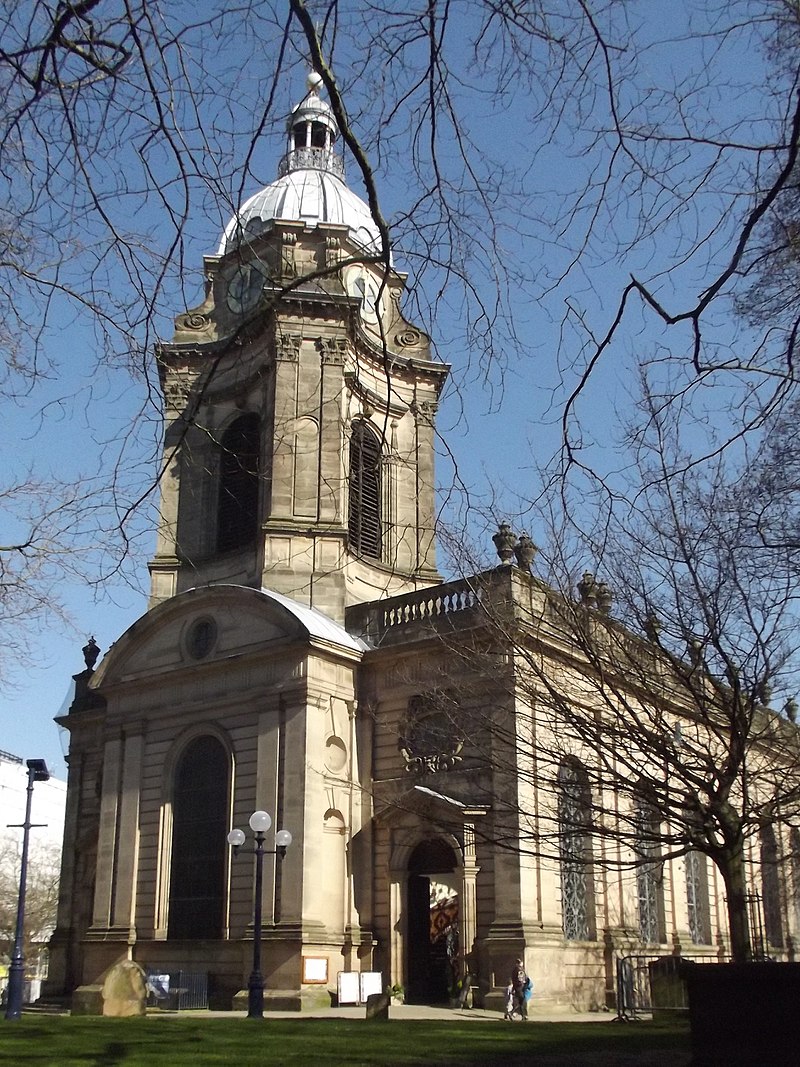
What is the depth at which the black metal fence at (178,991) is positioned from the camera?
90.8 ft

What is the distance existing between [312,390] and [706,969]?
2733 centimetres

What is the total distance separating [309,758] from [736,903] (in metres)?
14.7

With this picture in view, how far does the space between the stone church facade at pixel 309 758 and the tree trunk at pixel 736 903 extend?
22.1ft

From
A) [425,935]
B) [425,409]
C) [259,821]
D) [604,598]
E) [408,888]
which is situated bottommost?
[425,935]

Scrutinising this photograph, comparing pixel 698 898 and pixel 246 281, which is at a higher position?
pixel 246 281

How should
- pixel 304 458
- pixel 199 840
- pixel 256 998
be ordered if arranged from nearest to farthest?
1. pixel 256 998
2. pixel 199 840
3. pixel 304 458

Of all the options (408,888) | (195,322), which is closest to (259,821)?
(408,888)

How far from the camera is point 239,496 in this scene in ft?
120

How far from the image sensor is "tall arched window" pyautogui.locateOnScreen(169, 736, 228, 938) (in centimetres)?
3041

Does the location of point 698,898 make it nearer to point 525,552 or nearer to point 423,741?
point 423,741

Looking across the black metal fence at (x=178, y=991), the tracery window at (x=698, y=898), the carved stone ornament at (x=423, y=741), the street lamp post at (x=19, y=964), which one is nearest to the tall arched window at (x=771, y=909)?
the tracery window at (x=698, y=898)

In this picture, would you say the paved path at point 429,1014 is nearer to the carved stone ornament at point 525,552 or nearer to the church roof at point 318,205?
the carved stone ornament at point 525,552

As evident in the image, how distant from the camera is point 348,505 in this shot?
35.2 m

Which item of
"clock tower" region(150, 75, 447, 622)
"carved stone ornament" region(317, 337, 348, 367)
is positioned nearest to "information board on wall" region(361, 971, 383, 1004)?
"clock tower" region(150, 75, 447, 622)
